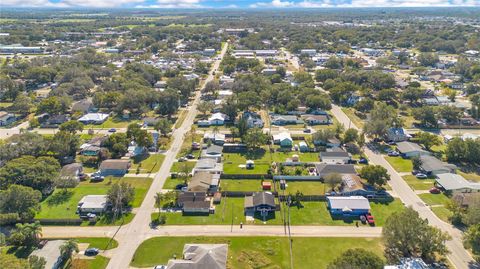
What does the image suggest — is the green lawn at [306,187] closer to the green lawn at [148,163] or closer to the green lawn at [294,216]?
the green lawn at [294,216]

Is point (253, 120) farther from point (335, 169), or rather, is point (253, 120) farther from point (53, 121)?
point (53, 121)

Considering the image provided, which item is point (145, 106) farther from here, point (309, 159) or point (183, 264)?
point (183, 264)

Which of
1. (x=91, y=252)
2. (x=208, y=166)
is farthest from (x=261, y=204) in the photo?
(x=91, y=252)

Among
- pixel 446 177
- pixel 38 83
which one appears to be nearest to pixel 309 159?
pixel 446 177

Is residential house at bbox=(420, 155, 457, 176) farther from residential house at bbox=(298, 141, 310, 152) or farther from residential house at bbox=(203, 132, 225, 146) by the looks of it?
residential house at bbox=(203, 132, 225, 146)

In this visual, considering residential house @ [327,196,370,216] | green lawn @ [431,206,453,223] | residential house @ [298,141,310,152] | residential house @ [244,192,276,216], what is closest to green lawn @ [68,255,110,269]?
residential house @ [244,192,276,216]
